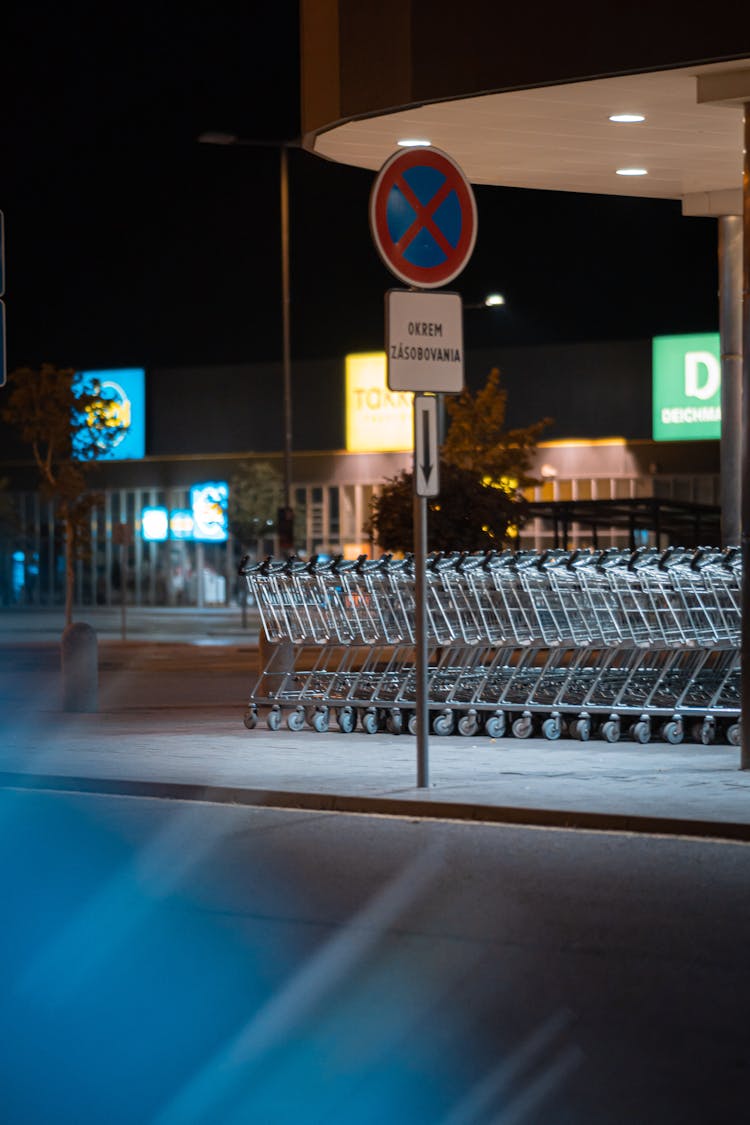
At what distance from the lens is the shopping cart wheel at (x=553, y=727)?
49.1 feet

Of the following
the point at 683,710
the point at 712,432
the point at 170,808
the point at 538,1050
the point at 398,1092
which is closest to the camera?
the point at 398,1092

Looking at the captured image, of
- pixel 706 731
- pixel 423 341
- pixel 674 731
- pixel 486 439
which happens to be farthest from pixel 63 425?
pixel 423 341

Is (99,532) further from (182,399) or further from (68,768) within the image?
(68,768)

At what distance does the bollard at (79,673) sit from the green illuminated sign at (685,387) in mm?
35166

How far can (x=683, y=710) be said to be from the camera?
563 inches

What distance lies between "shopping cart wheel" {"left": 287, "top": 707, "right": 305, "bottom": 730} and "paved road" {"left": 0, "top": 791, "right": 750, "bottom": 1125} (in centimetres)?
596

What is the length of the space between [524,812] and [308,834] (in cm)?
129

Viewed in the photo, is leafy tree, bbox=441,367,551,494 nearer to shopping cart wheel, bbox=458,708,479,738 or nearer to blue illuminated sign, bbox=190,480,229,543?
blue illuminated sign, bbox=190,480,229,543

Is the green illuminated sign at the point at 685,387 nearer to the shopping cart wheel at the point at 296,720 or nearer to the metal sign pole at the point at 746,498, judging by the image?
the shopping cart wheel at the point at 296,720

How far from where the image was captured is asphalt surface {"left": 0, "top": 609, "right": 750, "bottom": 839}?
420 inches

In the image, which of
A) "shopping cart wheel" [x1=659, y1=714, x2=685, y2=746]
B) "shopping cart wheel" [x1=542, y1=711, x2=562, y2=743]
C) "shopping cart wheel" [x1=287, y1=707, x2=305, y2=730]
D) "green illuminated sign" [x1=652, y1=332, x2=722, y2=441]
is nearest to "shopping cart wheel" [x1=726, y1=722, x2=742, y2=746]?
"shopping cart wheel" [x1=659, y1=714, x2=685, y2=746]

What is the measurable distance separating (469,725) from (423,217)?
18.4 ft

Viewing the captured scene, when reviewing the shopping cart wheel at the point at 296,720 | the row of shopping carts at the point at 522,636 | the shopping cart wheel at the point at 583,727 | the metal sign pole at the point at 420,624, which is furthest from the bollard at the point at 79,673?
the metal sign pole at the point at 420,624

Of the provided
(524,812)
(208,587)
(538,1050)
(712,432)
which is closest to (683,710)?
(524,812)
